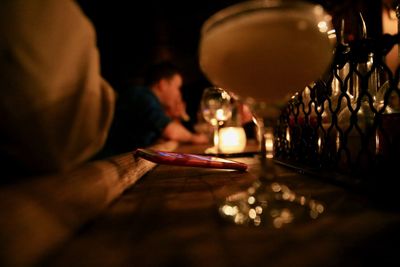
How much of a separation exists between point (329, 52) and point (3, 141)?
1.94 ft

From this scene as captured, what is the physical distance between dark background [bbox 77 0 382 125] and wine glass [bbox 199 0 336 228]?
10.1ft

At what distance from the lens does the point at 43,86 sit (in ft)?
1.35

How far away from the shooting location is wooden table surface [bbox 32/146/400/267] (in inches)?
10.6

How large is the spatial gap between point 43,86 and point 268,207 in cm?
40

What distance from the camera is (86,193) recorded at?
1.30 ft

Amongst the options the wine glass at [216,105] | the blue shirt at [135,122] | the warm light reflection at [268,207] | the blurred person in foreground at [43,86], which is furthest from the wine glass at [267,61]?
the blue shirt at [135,122]

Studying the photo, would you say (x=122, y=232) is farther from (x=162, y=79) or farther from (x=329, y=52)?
(x=162, y=79)

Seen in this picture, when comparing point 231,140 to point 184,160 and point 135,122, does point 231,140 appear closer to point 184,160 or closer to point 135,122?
point 184,160

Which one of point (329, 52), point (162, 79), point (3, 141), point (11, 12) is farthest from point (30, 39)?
point (162, 79)

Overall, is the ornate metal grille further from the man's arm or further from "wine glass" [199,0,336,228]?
the man's arm

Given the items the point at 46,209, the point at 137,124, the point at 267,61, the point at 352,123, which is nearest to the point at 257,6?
the point at 267,61

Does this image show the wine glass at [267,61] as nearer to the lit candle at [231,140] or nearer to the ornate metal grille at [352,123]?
the ornate metal grille at [352,123]

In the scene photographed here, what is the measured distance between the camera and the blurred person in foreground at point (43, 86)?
1.31ft

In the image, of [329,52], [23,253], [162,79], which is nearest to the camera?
[23,253]
